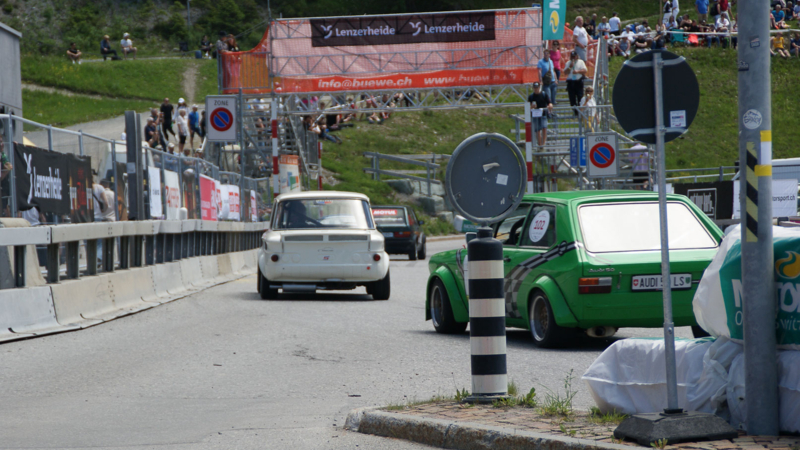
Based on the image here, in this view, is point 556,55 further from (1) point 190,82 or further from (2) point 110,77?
(1) point 190,82

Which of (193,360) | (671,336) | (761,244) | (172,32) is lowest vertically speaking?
(193,360)

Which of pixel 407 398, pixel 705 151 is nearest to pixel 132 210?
pixel 407 398

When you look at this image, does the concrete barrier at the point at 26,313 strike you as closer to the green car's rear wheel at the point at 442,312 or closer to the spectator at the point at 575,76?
the green car's rear wheel at the point at 442,312

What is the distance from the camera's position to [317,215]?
16875 mm

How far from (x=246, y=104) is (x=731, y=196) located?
18.9 m

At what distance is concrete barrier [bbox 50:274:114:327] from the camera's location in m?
12.1

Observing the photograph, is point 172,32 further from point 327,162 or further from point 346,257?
point 346,257

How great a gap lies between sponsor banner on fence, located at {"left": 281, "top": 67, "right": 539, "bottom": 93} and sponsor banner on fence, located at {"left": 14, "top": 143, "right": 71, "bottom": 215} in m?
20.4

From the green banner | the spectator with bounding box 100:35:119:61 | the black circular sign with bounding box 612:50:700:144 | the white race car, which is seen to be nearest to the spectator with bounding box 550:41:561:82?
the green banner

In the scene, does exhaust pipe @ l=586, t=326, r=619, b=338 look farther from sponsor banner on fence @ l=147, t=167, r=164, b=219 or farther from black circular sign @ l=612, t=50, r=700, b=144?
sponsor banner on fence @ l=147, t=167, r=164, b=219

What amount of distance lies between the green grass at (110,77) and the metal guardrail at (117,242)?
3503cm

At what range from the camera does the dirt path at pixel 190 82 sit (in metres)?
57.1

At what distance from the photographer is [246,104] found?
36.4 meters

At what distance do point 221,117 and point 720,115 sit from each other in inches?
1630
